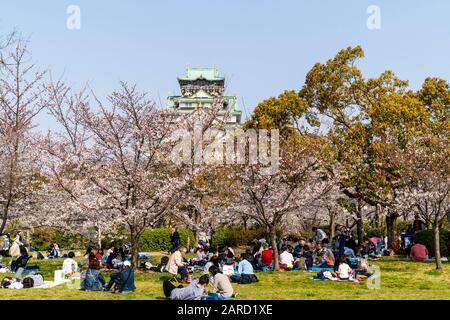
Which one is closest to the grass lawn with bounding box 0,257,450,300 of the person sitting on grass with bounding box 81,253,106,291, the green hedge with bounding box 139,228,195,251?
the person sitting on grass with bounding box 81,253,106,291

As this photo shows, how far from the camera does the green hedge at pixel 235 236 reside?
36.3 meters

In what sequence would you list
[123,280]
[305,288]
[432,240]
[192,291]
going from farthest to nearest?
[432,240]
[305,288]
[123,280]
[192,291]

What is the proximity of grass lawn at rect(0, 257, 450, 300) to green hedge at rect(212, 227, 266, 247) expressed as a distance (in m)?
17.2

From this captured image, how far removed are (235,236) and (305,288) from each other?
21026mm

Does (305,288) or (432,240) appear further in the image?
(432,240)

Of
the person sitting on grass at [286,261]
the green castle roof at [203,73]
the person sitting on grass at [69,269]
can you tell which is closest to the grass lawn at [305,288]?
the person sitting on grass at [286,261]

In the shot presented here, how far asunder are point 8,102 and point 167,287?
9.78 meters

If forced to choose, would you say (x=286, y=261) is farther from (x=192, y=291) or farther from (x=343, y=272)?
(x=192, y=291)

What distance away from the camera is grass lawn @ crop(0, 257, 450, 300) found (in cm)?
1345

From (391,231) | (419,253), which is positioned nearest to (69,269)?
(419,253)

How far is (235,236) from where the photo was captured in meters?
36.4

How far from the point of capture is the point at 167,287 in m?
13.2

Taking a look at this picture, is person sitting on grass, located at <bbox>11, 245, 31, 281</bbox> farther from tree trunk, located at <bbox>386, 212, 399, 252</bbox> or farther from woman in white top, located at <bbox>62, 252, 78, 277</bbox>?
tree trunk, located at <bbox>386, 212, 399, 252</bbox>
